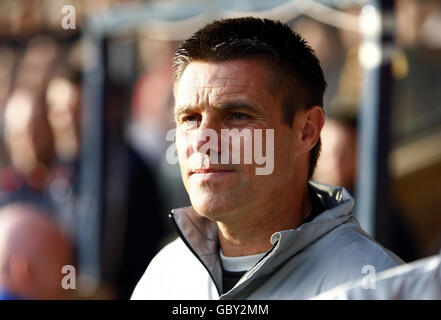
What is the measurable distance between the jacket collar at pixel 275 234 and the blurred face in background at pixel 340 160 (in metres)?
1.43

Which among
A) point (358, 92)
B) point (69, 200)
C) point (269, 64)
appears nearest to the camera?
point (269, 64)

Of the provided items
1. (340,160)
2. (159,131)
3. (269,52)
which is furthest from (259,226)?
(159,131)

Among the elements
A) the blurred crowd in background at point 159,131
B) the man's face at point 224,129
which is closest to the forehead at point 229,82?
the man's face at point 224,129

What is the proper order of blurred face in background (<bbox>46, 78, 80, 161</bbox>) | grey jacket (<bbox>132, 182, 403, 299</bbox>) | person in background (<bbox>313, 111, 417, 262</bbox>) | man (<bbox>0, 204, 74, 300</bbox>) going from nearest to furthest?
1. grey jacket (<bbox>132, 182, 403, 299</bbox>)
2. man (<bbox>0, 204, 74, 300</bbox>)
3. person in background (<bbox>313, 111, 417, 262</bbox>)
4. blurred face in background (<bbox>46, 78, 80, 161</bbox>)

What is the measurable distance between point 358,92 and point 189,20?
3.14 feet

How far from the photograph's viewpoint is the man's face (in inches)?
66.6

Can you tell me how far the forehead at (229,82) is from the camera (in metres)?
1.73

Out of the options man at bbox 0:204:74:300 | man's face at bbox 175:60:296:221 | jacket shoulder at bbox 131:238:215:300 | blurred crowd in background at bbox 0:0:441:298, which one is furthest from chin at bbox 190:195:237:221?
blurred crowd in background at bbox 0:0:441:298

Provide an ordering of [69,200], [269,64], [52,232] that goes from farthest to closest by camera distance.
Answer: [69,200] < [52,232] < [269,64]

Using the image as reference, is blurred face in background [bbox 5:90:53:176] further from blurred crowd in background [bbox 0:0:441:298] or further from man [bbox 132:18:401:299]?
man [bbox 132:18:401:299]

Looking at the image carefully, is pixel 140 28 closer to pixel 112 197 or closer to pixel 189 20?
pixel 189 20

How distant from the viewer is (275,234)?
1.66m

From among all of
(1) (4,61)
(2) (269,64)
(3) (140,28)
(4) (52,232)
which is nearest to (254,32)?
A: (2) (269,64)
